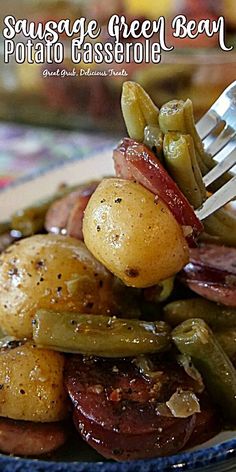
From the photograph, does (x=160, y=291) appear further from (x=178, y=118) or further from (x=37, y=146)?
(x=37, y=146)

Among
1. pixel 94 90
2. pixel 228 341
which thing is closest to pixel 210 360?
pixel 228 341

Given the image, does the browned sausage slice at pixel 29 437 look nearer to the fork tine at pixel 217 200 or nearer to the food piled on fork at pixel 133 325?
the food piled on fork at pixel 133 325

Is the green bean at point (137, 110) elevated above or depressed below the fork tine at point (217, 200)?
above

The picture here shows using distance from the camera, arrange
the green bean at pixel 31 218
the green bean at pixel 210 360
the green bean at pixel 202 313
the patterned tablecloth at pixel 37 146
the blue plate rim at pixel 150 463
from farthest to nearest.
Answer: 1. the patterned tablecloth at pixel 37 146
2. the green bean at pixel 31 218
3. the green bean at pixel 202 313
4. the green bean at pixel 210 360
5. the blue plate rim at pixel 150 463

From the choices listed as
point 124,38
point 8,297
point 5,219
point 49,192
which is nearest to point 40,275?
point 8,297

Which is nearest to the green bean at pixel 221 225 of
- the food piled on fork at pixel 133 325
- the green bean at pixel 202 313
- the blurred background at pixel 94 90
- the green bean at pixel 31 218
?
the food piled on fork at pixel 133 325

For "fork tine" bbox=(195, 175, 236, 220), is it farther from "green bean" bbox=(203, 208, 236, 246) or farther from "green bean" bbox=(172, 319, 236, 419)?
"green bean" bbox=(172, 319, 236, 419)

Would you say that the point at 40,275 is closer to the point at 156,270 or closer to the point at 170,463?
the point at 156,270
